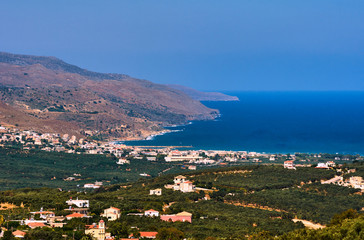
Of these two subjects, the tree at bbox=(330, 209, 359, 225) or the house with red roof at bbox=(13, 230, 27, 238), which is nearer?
the house with red roof at bbox=(13, 230, 27, 238)

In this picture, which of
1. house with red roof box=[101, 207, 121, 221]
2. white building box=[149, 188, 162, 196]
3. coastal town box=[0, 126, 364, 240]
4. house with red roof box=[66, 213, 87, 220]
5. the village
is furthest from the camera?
white building box=[149, 188, 162, 196]

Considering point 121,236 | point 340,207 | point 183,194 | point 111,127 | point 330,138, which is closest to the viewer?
point 121,236

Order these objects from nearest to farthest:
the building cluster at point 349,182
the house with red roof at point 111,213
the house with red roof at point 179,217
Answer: the house with red roof at point 111,213 → the house with red roof at point 179,217 → the building cluster at point 349,182

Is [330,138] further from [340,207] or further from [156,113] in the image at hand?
[340,207]

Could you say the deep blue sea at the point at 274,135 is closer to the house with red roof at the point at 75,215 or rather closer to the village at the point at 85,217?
the village at the point at 85,217

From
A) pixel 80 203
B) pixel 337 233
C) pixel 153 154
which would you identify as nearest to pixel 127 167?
pixel 153 154

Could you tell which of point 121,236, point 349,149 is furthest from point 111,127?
point 121,236

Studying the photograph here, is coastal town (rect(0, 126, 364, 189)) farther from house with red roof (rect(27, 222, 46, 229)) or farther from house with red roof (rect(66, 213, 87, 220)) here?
house with red roof (rect(27, 222, 46, 229))

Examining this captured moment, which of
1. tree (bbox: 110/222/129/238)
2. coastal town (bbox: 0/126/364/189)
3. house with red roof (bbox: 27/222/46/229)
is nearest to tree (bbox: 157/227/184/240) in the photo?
tree (bbox: 110/222/129/238)

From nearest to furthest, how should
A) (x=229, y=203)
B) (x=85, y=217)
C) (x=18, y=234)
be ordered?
1. (x=18, y=234)
2. (x=85, y=217)
3. (x=229, y=203)

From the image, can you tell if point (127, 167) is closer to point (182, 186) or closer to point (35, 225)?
point (182, 186)

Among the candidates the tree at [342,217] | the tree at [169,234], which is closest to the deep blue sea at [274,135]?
the tree at [342,217]
